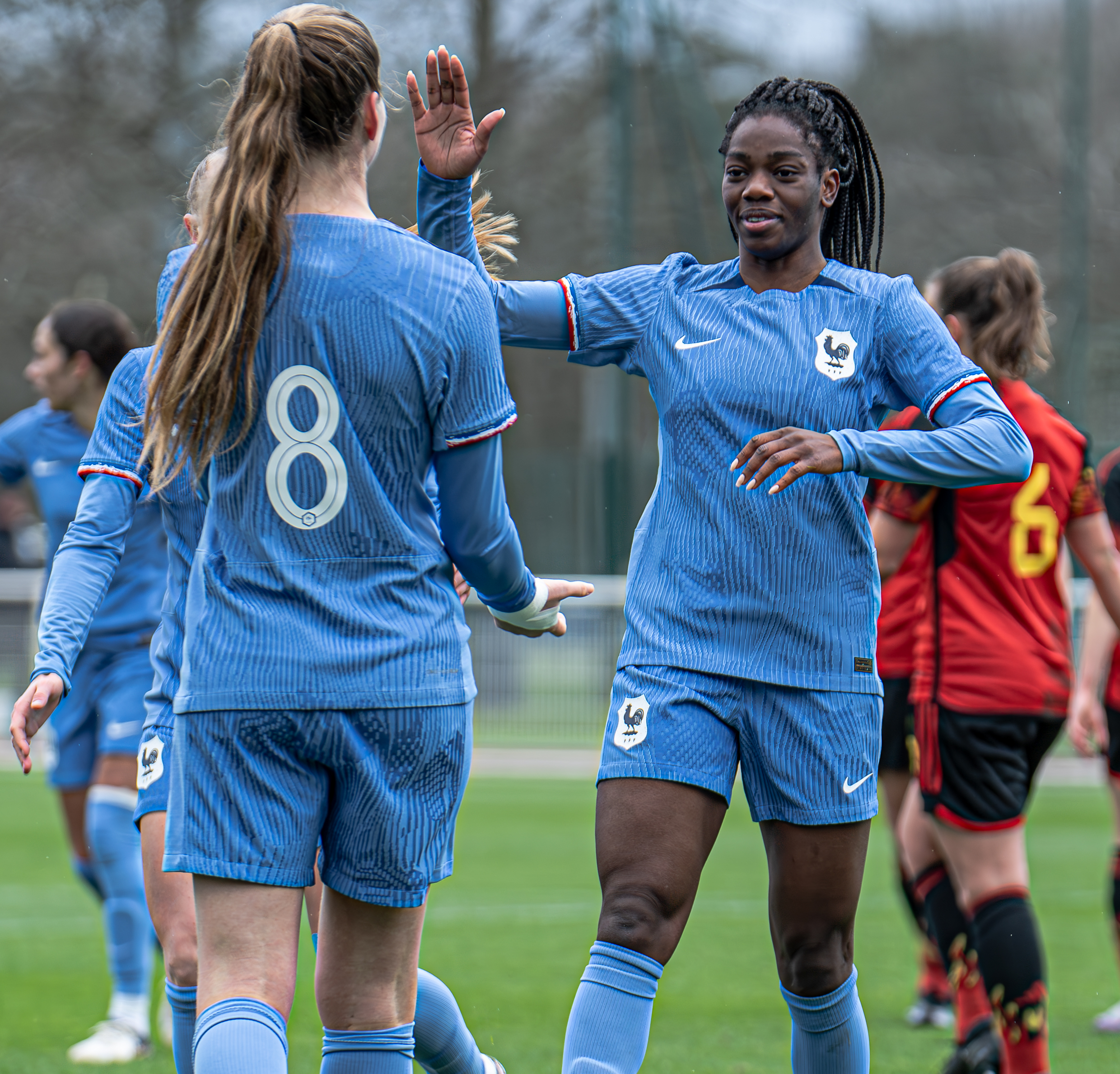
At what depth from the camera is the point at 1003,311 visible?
4578 mm

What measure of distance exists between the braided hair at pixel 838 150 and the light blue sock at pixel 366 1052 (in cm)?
174

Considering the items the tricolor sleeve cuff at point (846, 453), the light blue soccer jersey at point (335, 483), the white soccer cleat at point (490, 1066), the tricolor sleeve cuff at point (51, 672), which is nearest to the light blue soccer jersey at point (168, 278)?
the light blue soccer jersey at point (335, 483)

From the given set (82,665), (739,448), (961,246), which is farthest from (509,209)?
(739,448)

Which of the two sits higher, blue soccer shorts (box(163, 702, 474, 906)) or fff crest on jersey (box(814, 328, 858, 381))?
fff crest on jersey (box(814, 328, 858, 381))

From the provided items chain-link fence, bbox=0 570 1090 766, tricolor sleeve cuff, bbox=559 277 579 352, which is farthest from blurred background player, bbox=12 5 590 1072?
chain-link fence, bbox=0 570 1090 766

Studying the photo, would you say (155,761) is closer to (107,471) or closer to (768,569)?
(107,471)

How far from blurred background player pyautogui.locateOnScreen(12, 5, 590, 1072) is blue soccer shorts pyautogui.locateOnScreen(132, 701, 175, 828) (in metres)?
0.75

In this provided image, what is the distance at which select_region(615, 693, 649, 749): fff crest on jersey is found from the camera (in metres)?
3.21

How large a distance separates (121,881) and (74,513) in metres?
1.21

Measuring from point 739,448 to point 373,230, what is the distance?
1.00m

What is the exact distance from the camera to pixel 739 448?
3.23m

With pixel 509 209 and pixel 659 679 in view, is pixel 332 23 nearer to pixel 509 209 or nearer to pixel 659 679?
pixel 659 679

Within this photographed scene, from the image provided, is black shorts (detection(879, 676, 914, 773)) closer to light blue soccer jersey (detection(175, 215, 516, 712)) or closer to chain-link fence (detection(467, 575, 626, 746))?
light blue soccer jersey (detection(175, 215, 516, 712))

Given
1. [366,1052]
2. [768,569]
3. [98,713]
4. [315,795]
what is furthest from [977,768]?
[98,713]
